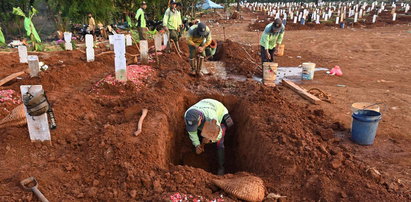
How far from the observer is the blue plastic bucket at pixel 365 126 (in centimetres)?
430

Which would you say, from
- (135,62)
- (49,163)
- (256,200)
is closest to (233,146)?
(256,200)

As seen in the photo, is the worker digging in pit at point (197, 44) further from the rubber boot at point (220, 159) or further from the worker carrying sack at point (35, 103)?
the worker carrying sack at point (35, 103)

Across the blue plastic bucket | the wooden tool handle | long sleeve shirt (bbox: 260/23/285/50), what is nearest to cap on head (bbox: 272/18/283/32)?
long sleeve shirt (bbox: 260/23/285/50)

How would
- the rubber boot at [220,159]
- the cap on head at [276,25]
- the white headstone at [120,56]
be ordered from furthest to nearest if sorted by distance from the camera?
the cap on head at [276,25] < the white headstone at [120,56] < the rubber boot at [220,159]

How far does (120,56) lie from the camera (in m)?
6.29

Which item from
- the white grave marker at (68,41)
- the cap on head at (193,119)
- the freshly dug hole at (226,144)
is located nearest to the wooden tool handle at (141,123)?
the freshly dug hole at (226,144)

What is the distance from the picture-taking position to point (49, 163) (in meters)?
3.43

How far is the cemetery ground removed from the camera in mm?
3186

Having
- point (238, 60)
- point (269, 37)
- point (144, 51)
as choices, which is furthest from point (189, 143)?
point (238, 60)

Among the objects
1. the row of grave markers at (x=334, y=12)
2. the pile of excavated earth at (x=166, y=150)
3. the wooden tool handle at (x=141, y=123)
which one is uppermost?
the row of grave markers at (x=334, y=12)

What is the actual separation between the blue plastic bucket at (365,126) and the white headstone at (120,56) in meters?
4.46

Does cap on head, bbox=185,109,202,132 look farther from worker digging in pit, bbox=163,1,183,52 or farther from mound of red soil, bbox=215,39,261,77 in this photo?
worker digging in pit, bbox=163,1,183,52

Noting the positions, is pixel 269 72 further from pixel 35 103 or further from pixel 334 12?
pixel 334 12

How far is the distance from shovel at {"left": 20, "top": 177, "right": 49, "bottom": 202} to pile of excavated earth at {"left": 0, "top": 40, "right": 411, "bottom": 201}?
0.20ft
